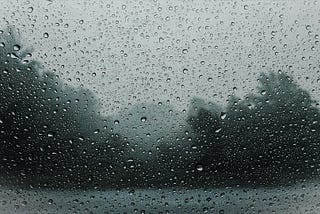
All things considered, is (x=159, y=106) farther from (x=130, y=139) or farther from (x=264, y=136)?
(x=264, y=136)

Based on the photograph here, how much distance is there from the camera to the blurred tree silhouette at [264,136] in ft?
8.27

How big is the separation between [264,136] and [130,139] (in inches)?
30.1

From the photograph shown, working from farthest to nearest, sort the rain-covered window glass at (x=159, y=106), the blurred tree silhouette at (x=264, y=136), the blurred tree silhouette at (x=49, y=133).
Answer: the blurred tree silhouette at (x=264, y=136), the blurred tree silhouette at (x=49, y=133), the rain-covered window glass at (x=159, y=106)

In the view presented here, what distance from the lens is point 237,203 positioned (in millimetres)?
2373

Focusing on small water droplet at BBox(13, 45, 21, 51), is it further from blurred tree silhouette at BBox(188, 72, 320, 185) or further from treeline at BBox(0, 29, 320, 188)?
blurred tree silhouette at BBox(188, 72, 320, 185)

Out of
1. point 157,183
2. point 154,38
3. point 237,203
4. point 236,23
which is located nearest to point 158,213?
point 157,183

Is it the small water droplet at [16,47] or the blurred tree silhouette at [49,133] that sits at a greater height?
the small water droplet at [16,47]

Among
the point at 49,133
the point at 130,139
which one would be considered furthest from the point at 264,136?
the point at 49,133

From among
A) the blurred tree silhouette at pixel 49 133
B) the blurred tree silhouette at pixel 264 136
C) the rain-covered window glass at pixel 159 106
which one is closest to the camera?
the rain-covered window glass at pixel 159 106

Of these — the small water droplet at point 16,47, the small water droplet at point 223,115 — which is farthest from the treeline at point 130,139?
the small water droplet at point 16,47

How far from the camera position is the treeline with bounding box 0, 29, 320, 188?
2.46 meters

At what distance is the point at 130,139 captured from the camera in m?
2.49

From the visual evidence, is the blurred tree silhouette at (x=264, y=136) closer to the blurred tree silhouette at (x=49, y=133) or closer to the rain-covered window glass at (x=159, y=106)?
the rain-covered window glass at (x=159, y=106)

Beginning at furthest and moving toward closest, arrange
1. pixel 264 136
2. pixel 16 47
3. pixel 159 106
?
pixel 264 136 → pixel 159 106 → pixel 16 47
